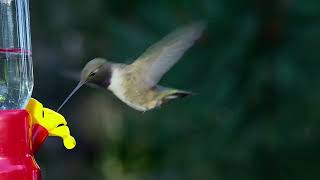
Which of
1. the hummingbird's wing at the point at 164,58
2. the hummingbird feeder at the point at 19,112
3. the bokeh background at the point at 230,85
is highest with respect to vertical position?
the hummingbird feeder at the point at 19,112

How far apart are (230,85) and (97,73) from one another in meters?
1.32

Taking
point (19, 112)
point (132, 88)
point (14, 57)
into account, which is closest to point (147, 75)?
point (132, 88)

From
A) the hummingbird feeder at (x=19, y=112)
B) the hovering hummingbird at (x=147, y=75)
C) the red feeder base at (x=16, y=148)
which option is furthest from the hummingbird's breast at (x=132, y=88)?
the red feeder base at (x=16, y=148)

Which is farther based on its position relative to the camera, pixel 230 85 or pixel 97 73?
pixel 230 85

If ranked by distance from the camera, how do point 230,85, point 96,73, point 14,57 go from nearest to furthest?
point 14,57 < point 96,73 < point 230,85

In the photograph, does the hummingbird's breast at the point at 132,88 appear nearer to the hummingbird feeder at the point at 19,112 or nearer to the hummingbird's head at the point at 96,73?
the hummingbird's head at the point at 96,73

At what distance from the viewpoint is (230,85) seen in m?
4.06

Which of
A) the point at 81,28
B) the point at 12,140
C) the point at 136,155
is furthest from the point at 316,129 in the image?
the point at 12,140

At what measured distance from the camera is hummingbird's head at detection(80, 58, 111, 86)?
112 inches

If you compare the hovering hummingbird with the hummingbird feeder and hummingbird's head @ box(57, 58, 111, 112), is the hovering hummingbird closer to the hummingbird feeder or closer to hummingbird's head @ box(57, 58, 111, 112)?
hummingbird's head @ box(57, 58, 111, 112)

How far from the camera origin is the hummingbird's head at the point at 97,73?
9.30 feet

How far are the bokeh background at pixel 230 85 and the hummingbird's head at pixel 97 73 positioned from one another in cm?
97

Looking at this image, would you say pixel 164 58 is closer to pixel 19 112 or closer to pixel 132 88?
pixel 132 88

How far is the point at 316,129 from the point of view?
4.07 meters
